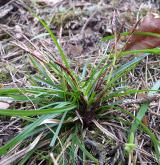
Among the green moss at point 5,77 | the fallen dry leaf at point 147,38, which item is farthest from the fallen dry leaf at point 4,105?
the fallen dry leaf at point 147,38

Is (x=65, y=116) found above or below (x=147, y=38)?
below

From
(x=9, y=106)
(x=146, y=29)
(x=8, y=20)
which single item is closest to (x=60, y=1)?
(x=8, y=20)

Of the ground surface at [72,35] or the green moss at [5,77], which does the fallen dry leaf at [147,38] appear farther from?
the green moss at [5,77]

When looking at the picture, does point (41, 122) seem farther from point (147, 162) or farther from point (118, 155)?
point (147, 162)

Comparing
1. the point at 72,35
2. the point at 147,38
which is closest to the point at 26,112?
the point at 147,38

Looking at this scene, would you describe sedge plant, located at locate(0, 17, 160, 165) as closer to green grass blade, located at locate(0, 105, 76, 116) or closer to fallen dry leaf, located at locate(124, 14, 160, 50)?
green grass blade, located at locate(0, 105, 76, 116)

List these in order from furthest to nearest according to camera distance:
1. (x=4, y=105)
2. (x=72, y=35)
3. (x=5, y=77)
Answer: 1. (x=72, y=35)
2. (x=5, y=77)
3. (x=4, y=105)

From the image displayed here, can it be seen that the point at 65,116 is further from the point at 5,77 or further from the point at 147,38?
the point at 147,38

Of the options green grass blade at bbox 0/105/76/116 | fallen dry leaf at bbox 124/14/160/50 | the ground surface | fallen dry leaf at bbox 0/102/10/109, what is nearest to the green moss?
the ground surface
